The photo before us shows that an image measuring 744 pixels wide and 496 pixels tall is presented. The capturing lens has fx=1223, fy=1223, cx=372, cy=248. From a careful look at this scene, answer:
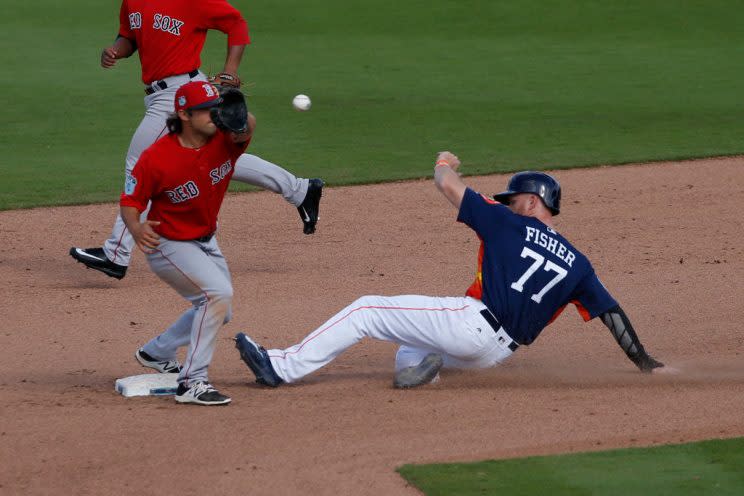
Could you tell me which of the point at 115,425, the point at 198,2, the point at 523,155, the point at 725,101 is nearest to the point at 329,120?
the point at 523,155

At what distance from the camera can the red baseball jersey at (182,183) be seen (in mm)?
6008

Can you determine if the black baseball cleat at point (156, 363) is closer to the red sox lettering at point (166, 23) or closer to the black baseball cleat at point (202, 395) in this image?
the black baseball cleat at point (202, 395)

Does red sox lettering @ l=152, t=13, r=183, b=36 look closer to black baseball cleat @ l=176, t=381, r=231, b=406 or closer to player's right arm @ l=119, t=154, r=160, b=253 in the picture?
player's right arm @ l=119, t=154, r=160, b=253

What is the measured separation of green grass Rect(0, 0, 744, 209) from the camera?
1299 cm

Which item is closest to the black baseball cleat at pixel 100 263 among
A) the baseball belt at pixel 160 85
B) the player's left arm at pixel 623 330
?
the baseball belt at pixel 160 85

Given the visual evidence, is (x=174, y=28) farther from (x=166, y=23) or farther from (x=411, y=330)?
(x=411, y=330)

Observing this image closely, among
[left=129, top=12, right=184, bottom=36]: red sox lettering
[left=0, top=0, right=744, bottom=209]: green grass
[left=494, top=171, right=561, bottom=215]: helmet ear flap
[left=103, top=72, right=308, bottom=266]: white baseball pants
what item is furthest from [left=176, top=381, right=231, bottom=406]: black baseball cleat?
[left=0, top=0, right=744, bottom=209]: green grass

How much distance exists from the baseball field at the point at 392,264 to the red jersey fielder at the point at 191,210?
0.29 m

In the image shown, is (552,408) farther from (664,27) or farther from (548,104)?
(664,27)

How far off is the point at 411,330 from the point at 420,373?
0.95 feet

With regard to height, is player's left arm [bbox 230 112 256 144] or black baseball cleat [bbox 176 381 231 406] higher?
player's left arm [bbox 230 112 256 144]

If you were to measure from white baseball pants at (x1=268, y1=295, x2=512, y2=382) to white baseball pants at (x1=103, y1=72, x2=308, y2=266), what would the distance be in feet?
8.32

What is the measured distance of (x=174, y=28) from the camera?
8391 millimetres

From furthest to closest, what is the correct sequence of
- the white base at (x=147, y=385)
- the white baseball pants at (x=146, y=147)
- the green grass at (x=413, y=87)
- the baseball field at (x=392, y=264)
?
1. the green grass at (x=413, y=87)
2. the white baseball pants at (x=146, y=147)
3. the white base at (x=147, y=385)
4. the baseball field at (x=392, y=264)
